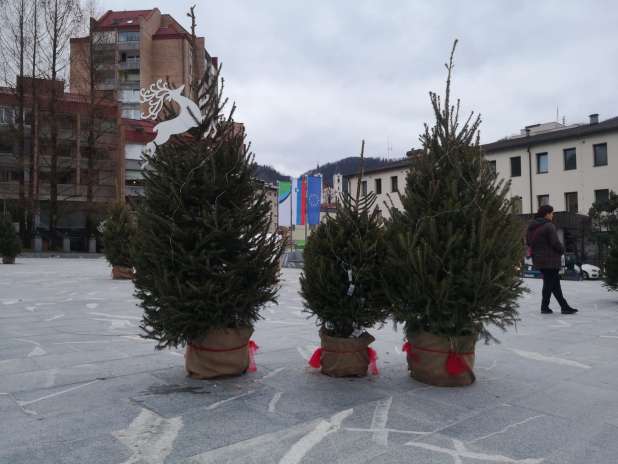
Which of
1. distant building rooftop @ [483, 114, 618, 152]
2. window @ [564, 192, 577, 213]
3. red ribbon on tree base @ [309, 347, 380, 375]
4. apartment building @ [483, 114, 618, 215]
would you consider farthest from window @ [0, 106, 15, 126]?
red ribbon on tree base @ [309, 347, 380, 375]

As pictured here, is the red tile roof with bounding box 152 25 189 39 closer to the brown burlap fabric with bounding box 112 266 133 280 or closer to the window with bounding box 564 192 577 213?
the window with bounding box 564 192 577 213

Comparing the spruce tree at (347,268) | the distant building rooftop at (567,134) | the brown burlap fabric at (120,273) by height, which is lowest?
the brown burlap fabric at (120,273)

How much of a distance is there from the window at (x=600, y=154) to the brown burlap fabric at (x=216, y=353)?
42.0 m

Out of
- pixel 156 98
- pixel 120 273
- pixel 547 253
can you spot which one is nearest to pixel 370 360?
pixel 156 98

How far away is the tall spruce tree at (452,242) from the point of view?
14.4 ft

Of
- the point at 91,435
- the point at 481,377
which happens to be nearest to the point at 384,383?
the point at 481,377

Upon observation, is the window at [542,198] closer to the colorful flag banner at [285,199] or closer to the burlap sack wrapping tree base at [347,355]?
the colorful flag banner at [285,199]

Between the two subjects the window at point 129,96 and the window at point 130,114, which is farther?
the window at point 129,96

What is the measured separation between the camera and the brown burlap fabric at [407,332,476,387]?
180 inches

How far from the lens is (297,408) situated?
408 cm

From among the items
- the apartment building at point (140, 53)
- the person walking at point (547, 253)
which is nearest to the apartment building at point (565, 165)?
the person walking at point (547, 253)

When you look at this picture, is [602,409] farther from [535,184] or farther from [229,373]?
[535,184]

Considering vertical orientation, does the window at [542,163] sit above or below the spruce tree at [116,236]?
above

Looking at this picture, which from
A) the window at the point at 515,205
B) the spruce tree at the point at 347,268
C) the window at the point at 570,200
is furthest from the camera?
the window at the point at 570,200
